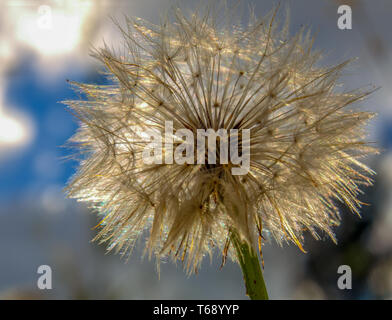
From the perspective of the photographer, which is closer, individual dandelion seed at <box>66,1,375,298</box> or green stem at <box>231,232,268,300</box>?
green stem at <box>231,232,268,300</box>

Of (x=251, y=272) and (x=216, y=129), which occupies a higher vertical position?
(x=216, y=129)

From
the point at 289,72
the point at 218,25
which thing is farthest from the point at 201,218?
the point at 218,25

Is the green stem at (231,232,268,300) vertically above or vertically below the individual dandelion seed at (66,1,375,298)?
below

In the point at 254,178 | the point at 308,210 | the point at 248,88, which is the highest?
the point at 248,88

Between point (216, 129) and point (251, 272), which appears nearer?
point (251, 272)

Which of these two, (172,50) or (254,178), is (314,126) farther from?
(172,50)

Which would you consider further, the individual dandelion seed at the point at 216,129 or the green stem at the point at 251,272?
the individual dandelion seed at the point at 216,129

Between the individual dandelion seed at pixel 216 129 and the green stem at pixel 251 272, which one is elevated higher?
the individual dandelion seed at pixel 216 129
